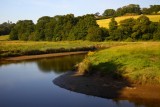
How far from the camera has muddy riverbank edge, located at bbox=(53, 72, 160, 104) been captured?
22.7m

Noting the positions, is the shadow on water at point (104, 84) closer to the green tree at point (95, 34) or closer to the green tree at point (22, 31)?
the green tree at point (95, 34)

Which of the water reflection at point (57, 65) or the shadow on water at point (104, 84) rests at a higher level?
the shadow on water at point (104, 84)

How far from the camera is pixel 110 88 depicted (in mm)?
24953

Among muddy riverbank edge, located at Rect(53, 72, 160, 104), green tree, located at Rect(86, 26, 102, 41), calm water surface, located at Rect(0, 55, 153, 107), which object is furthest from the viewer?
green tree, located at Rect(86, 26, 102, 41)

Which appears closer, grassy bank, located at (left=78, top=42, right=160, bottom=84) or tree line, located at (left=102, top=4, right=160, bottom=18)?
grassy bank, located at (left=78, top=42, right=160, bottom=84)

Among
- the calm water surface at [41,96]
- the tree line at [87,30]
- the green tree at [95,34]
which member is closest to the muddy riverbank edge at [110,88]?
the calm water surface at [41,96]

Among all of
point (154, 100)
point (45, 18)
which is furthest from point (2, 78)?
point (45, 18)

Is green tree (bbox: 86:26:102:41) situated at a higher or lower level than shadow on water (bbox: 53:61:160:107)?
higher

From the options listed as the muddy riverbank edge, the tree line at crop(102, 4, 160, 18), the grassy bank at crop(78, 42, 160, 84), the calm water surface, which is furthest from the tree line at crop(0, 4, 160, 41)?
the muddy riverbank edge

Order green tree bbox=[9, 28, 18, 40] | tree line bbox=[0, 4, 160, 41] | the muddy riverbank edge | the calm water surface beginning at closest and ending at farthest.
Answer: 1. the calm water surface
2. the muddy riverbank edge
3. tree line bbox=[0, 4, 160, 41]
4. green tree bbox=[9, 28, 18, 40]

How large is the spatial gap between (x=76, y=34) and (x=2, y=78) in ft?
180

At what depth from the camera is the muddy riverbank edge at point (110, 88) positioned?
22.7 metres

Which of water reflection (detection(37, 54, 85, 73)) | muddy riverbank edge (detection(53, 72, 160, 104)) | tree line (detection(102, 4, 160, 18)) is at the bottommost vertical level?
water reflection (detection(37, 54, 85, 73))

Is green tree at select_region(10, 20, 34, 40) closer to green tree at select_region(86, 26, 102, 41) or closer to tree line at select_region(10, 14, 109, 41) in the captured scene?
tree line at select_region(10, 14, 109, 41)
